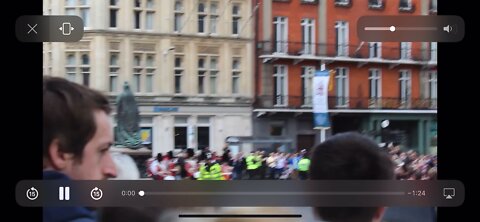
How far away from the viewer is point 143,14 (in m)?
2.03

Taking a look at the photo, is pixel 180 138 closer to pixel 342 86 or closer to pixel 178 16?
pixel 178 16

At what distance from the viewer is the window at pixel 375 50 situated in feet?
6.88

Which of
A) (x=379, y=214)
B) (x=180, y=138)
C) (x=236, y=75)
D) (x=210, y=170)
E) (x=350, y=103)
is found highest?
(x=236, y=75)

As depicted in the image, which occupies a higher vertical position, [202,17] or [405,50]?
[202,17]

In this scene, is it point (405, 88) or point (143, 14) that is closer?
point (143, 14)

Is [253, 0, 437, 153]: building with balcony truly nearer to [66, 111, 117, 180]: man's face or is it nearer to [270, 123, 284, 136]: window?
[270, 123, 284, 136]: window

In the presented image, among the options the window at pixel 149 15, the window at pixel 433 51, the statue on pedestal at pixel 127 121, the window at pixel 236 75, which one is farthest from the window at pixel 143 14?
the window at pixel 433 51

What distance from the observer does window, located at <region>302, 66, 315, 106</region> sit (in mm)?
2062

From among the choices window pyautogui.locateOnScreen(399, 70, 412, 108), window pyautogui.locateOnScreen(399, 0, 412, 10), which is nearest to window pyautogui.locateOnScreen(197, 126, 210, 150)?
window pyautogui.locateOnScreen(399, 70, 412, 108)

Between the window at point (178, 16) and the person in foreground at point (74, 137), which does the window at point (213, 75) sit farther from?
the person in foreground at point (74, 137)

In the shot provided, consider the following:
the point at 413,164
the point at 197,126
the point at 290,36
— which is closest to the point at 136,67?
the point at 197,126

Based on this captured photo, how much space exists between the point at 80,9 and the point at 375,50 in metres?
1.03

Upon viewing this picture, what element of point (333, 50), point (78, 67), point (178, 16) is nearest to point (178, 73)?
point (178, 16)
